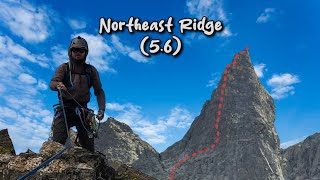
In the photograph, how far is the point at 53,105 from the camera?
10406 millimetres

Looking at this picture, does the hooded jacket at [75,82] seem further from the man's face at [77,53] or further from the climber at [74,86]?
the man's face at [77,53]

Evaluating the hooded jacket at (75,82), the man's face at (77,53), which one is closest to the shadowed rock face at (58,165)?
the hooded jacket at (75,82)

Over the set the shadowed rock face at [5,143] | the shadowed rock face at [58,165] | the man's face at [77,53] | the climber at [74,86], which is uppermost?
the man's face at [77,53]

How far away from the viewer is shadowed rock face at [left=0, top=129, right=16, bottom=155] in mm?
11016

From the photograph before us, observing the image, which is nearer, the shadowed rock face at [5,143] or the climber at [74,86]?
the climber at [74,86]

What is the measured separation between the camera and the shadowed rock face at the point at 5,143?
1102cm

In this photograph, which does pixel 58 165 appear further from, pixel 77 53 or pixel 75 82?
pixel 77 53

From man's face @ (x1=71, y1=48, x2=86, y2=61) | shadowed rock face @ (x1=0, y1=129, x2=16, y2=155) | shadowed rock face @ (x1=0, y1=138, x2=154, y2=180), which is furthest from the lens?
shadowed rock face @ (x1=0, y1=129, x2=16, y2=155)

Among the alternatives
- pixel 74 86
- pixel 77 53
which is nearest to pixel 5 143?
pixel 74 86

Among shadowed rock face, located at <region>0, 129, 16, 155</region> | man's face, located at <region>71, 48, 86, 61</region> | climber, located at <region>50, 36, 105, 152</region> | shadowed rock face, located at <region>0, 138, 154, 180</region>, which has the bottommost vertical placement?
shadowed rock face, located at <region>0, 138, 154, 180</region>

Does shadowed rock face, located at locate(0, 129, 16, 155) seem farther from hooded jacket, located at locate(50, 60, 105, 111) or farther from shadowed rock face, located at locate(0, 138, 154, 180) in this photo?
hooded jacket, located at locate(50, 60, 105, 111)

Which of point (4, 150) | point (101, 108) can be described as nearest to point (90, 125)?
point (101, 108)

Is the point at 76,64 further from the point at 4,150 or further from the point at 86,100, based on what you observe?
the point at 4,150

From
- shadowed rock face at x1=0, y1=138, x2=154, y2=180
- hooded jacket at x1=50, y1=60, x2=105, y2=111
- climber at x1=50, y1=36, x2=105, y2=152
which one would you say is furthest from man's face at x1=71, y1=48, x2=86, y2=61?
shadowed rock face at x1=0, y1=138, x2=154, y2=180
